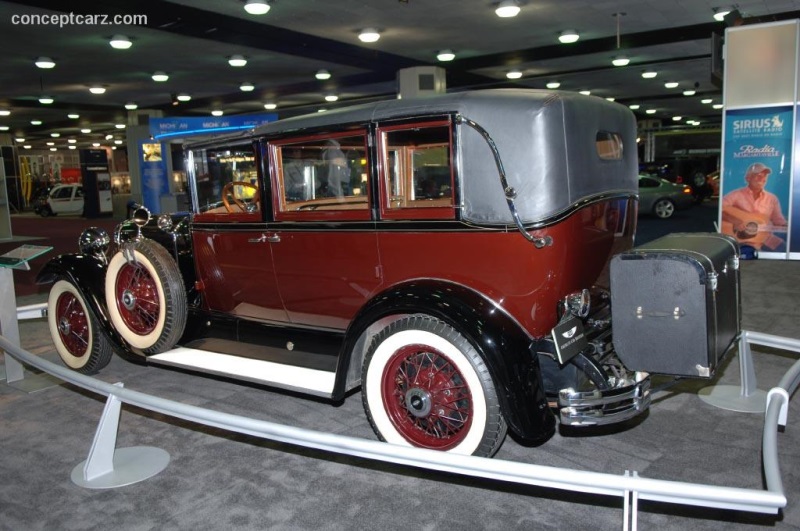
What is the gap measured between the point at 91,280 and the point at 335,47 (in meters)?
7.74

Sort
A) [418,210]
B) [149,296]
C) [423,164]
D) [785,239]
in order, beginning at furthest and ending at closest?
[785,239]
[149,296]
[423,164]
[418,210]

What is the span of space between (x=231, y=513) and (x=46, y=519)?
81cm

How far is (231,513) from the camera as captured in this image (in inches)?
110

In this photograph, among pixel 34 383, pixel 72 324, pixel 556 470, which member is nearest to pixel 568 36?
pixel 72 324

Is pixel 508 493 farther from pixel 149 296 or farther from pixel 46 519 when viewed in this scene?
pixel 149 296

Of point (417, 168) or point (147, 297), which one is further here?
point (147, 297)

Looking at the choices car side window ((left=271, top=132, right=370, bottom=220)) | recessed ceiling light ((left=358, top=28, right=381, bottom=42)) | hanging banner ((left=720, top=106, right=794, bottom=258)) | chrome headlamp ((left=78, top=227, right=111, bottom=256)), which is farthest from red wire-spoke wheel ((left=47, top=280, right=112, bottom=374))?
hanging banner ((left=720, top=106, right=794, bottom=258))

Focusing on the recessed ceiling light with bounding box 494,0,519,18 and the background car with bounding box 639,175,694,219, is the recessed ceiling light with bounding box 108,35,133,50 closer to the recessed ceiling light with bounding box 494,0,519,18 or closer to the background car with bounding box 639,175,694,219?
the recessed ceiling light with bounding box 494,0,519,18

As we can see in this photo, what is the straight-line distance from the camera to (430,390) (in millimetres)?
3080

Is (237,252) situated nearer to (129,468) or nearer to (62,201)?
(129,468)

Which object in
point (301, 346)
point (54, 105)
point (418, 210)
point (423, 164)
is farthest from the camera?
point (54, 105)

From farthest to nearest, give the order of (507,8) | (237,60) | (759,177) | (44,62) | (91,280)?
1. (237,60)
2. (44,62)
3. (759,177)
4. (507,8)
5. (91,280)

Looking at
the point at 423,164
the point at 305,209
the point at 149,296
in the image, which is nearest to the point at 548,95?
the point at 423,164

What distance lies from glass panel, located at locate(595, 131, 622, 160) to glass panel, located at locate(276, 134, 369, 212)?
1284mm
